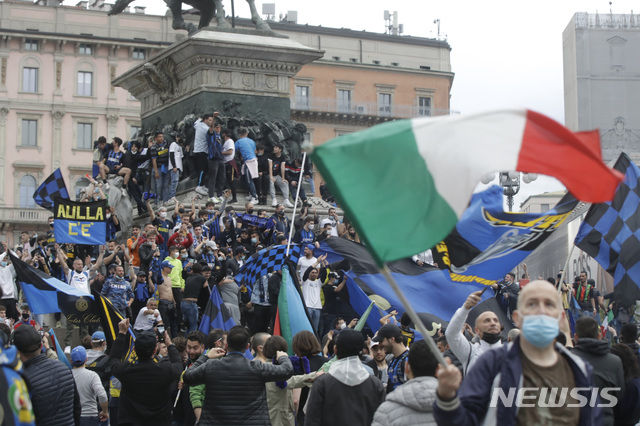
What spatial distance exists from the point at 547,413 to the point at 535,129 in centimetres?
131

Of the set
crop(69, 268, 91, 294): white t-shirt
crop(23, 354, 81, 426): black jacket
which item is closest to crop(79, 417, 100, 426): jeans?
crop(23, 354, 81, 426): black jacket

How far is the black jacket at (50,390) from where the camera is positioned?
26.6 ft

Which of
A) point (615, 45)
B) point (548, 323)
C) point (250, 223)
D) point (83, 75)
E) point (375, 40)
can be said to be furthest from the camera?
point (375, 40)

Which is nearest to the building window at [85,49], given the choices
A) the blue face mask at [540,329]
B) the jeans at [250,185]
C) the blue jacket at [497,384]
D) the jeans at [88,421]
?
the jeans at [250,185]

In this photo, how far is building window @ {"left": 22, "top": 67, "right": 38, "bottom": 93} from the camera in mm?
64375

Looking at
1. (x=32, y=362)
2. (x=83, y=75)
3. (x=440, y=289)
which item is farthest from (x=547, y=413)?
(x=83, y=75)

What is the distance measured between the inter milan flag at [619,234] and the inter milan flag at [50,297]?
522cm

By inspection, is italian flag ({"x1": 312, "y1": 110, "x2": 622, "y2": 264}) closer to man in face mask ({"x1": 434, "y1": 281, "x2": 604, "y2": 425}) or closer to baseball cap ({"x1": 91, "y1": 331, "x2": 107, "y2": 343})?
man in face mask ({"x1": 434, "y1": 281, "x2": 604, "y2": 425})

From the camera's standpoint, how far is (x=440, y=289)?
10.5m

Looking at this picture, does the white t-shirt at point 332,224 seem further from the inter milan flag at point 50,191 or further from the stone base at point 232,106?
the inter milan flag at point 50,191

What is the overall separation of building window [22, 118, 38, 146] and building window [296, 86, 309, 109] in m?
14.1

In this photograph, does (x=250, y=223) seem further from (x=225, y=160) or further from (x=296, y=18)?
(x=296, y=18)

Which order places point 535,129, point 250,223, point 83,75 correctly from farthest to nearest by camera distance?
point 83,75 < point 250,223 < point 535,129

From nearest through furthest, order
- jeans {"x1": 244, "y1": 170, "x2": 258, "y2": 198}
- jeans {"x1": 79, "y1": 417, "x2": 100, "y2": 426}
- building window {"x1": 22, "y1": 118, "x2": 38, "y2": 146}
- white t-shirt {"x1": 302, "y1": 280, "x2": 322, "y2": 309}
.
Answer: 1. jeans {"x1": 79, "y1": 417, "x2": 100, "y2": 426}
2. white t-shirt {"x1": 302, "y1": 280, "x2": 322, "y2": 309}
3. jeans {"x1": 244, "y1": 170, "x2": 258, "y2": 198}
4. building window {"x1": 22, "y1": 118, "x2": 38, "y2": 146}
